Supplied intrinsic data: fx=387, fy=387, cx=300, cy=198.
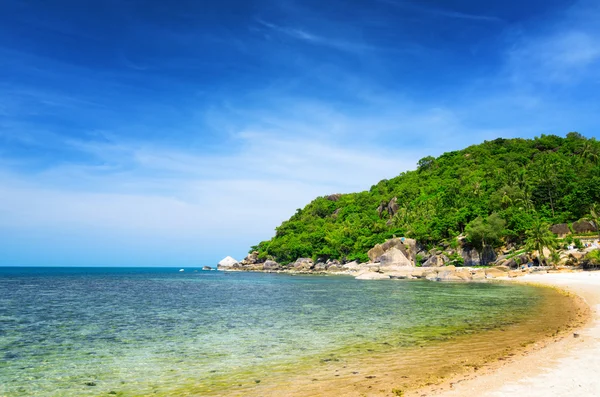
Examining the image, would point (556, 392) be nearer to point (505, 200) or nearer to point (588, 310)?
point (588, 310)

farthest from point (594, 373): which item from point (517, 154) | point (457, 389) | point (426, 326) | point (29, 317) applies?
point (517, 154)

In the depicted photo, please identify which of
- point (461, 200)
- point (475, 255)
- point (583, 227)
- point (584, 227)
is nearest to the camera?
point (584, 227)

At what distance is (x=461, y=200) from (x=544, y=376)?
A: 12239 cm

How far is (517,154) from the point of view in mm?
160750

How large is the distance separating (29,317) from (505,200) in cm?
11053

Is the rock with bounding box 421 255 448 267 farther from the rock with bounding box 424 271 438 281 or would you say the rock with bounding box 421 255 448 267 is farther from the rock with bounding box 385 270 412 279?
the rock with bounding box 424 271 438 281

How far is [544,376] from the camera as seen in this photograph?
1110 cm

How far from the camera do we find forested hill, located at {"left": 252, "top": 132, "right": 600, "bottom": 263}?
104312 mm

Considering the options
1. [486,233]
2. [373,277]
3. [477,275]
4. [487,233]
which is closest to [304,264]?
[373,277]

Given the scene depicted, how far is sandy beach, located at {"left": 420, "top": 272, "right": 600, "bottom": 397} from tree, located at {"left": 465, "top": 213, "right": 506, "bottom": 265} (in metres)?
79.9

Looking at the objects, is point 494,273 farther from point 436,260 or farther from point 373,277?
point 436,260

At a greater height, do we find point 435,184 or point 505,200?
point 435,184

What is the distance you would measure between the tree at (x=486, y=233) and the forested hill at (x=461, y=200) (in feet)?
2.91

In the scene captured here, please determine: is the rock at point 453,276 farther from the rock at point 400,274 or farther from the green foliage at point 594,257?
the green foliage at point 594,257
